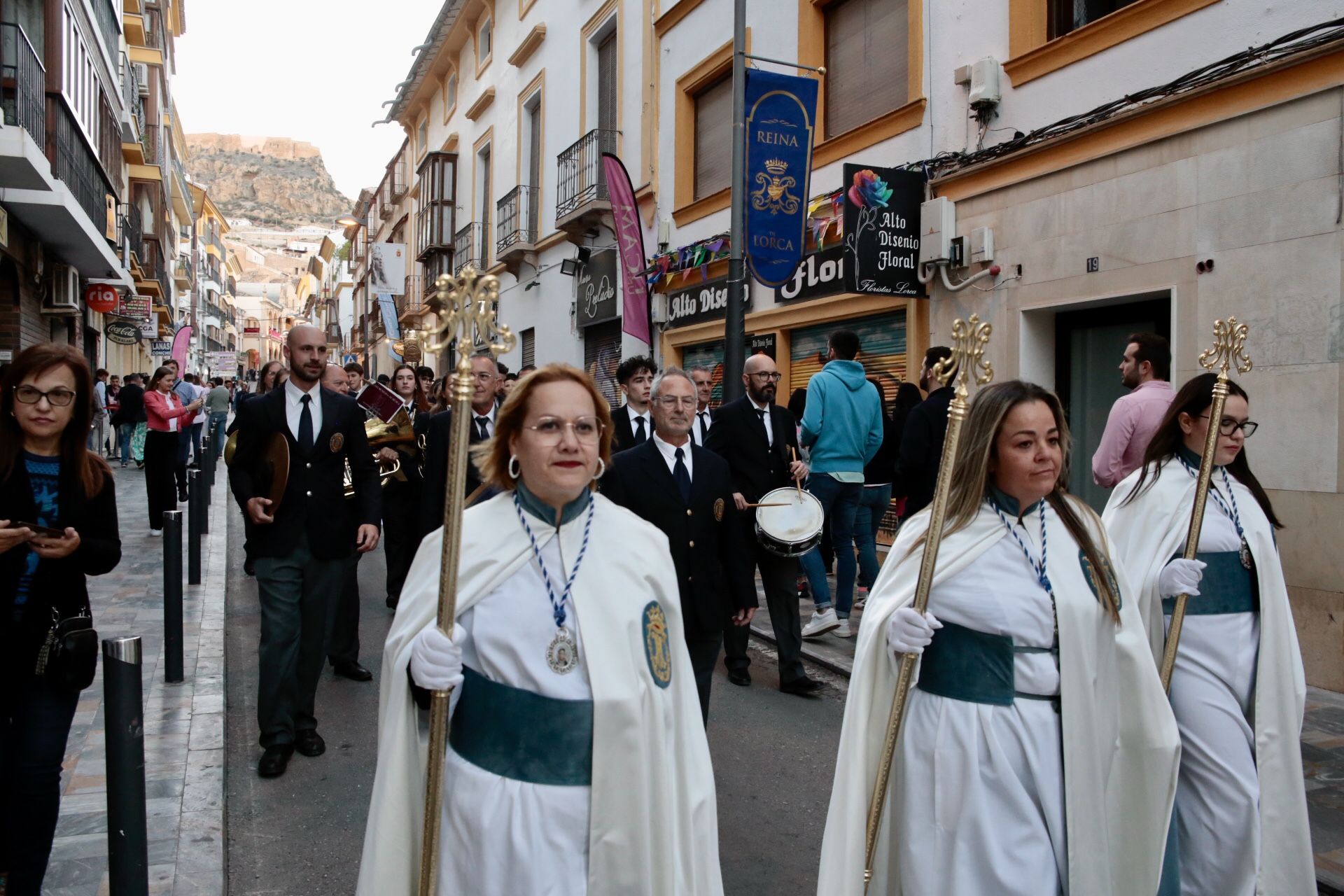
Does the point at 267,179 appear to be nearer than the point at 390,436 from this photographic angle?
No

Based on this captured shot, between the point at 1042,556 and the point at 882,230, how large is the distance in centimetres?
743

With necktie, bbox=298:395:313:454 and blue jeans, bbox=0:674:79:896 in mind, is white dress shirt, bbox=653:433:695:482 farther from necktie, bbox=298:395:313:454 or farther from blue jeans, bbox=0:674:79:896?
blue jeans, bbox=0:674:79:896

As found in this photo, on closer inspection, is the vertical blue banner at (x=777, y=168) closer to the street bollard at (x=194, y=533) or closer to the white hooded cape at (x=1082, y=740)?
the street bollard at (x=194, y=533)

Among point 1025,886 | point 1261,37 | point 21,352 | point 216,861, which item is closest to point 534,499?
point 1025,886

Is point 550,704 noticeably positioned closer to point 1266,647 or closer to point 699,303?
point 1266,647

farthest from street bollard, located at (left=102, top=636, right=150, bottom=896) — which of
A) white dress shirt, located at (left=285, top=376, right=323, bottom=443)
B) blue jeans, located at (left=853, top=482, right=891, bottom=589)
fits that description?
blue jeans, located at (left=853, top=482, right=891, bottom=589)

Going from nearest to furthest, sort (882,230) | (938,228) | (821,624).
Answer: (821,624), (938,228), (882,230)

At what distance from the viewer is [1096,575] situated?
2.90 meters

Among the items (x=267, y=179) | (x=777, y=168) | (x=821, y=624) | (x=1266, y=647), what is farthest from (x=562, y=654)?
(x=267, y=179)

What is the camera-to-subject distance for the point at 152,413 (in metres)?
11.9

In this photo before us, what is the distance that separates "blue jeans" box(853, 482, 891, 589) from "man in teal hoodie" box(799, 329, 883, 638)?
0.33ft

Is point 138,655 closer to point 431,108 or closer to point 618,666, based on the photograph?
point 618,666

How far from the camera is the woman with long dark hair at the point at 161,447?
11688mm

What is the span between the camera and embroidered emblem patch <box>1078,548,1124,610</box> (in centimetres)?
289
